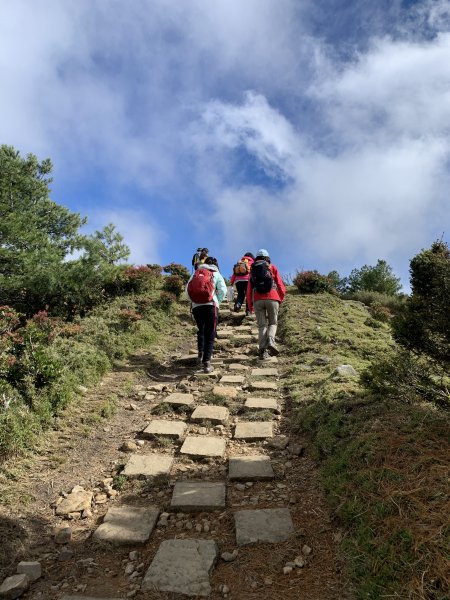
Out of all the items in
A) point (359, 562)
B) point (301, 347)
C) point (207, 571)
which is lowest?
point (207, 571)

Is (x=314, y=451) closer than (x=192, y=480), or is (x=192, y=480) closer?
(x=192, y=480)

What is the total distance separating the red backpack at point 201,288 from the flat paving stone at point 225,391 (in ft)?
5.39

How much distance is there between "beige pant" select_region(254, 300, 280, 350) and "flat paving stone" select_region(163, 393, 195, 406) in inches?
103

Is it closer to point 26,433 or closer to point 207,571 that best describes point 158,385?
point 26,433

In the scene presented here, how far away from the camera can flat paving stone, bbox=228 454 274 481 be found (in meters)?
3.87

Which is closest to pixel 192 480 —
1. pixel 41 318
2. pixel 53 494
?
pixel 53 494

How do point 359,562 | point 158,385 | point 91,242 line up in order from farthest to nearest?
point 91,242
point 158,385
point 359,562

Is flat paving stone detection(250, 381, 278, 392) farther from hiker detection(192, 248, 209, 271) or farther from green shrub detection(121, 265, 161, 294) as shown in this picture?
green shrub detection(121, 265, 161, 294)

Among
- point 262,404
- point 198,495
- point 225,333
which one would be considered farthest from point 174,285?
point 198,495

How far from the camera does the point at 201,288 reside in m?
7.31

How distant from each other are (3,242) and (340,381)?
33.5 feet

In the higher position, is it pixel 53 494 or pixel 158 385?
pixel 158 385

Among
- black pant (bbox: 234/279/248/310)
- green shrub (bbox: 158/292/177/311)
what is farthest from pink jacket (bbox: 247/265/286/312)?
green shrub (bbox: 158/292/177/311)

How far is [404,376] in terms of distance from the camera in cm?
406
